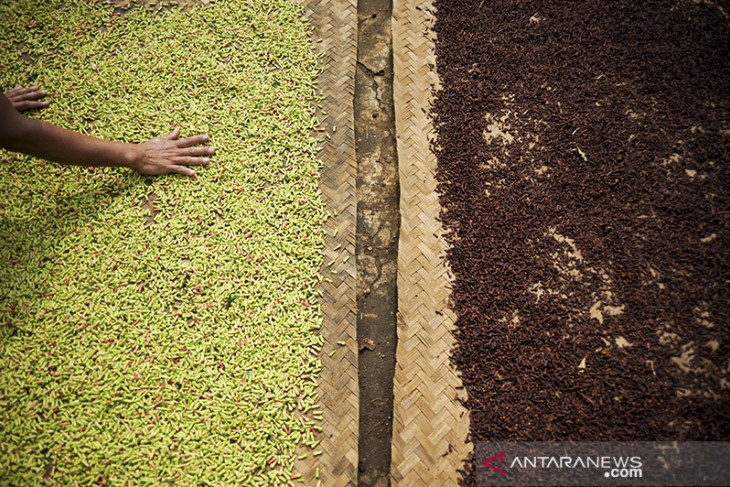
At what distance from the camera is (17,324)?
229 cm

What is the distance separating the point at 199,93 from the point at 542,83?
2360 millimetres

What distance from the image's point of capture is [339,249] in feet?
8.43

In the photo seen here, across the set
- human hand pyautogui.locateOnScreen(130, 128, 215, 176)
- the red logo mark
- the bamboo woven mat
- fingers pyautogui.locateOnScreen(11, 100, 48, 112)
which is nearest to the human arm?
human hand pyautogui.locateOnScreen(130, 128, 215, 176)

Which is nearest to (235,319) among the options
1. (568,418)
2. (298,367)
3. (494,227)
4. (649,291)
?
(298,367)

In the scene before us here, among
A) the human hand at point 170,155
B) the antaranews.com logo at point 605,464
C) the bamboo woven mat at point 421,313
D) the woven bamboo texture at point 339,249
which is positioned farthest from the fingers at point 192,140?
the antaranews.com logo at point 605,464

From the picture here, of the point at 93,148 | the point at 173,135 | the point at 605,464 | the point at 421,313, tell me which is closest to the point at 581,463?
the point at 605,464

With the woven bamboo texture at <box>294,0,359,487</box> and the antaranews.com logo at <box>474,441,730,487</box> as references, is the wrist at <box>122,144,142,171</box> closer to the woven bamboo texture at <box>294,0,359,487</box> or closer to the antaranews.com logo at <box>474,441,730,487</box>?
the woven bamboo texture at <box>294,0,359,487</box>

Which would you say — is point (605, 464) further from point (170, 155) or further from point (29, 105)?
point (29, 105)

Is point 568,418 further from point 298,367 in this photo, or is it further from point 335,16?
point 335,16

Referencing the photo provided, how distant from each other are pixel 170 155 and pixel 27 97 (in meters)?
1.20

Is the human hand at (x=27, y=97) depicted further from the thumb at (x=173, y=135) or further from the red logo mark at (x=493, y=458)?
the red logo mark at (x=493, y=458)

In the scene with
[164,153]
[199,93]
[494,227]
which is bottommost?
[494,227]

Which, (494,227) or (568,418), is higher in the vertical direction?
(494,227)

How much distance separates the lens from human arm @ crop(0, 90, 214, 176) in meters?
2.18
